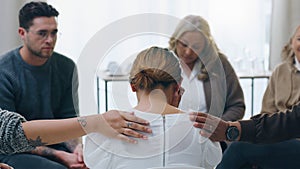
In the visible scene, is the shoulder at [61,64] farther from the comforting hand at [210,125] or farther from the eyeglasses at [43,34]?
the comforting hand at [210,125]

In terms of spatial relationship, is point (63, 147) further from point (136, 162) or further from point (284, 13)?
point (284, 13)

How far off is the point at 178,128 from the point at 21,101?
2.61 ft

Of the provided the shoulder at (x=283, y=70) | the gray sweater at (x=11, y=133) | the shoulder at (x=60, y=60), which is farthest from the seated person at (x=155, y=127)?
the shoulder at (x=283, y=70)

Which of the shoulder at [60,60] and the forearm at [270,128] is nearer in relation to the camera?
the forearm at [270,128]

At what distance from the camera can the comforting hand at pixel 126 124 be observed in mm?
1097

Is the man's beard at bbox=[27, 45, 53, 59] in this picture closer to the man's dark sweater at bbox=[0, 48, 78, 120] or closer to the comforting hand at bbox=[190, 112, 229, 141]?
the man's dark sweater at bbox=[0, 48, 78, 120]

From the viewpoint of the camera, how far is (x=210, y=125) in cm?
126

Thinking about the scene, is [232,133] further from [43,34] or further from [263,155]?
[43,34]

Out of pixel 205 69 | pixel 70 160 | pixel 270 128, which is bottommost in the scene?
pixel 70 160

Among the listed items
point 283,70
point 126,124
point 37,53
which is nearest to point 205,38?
point 283,70

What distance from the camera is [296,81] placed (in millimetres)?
2055

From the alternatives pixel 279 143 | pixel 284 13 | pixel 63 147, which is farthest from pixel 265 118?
pixel 284 13

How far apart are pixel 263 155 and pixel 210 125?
0.35m

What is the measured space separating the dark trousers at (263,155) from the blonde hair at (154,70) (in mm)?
487
